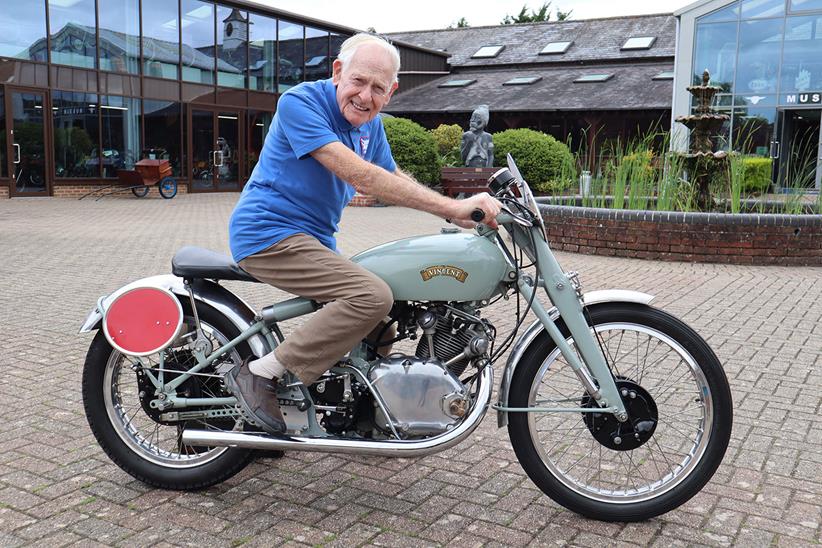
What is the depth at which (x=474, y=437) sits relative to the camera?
13.0 ft

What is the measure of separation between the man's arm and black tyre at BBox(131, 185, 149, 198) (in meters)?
21.8

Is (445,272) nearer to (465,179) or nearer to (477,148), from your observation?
(465,179)

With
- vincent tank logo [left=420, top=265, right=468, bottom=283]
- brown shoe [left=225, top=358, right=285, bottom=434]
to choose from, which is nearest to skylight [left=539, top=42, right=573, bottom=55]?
vincent tank logo [left=420, top=265, right=468, bottom=283]

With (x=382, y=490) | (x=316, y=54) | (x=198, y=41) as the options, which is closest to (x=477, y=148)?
(x=198, y=41)

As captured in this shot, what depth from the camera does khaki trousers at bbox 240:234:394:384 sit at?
285 cm

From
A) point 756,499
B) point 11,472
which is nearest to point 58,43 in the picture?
point 11,472

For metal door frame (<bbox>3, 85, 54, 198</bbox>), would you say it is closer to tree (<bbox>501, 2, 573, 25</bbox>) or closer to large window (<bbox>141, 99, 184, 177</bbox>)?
large window (<bbox>141, 99, 184, 177</bbox>)

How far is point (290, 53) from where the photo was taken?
3023cm

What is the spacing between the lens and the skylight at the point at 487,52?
127 feet

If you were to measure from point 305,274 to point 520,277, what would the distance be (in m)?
0.79

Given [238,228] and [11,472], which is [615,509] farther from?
[11,472]

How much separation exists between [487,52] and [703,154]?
29.1 metres

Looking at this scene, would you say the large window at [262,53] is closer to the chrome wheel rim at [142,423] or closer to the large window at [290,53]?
the large window at [290,53]

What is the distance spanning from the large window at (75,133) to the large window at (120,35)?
1384mm
